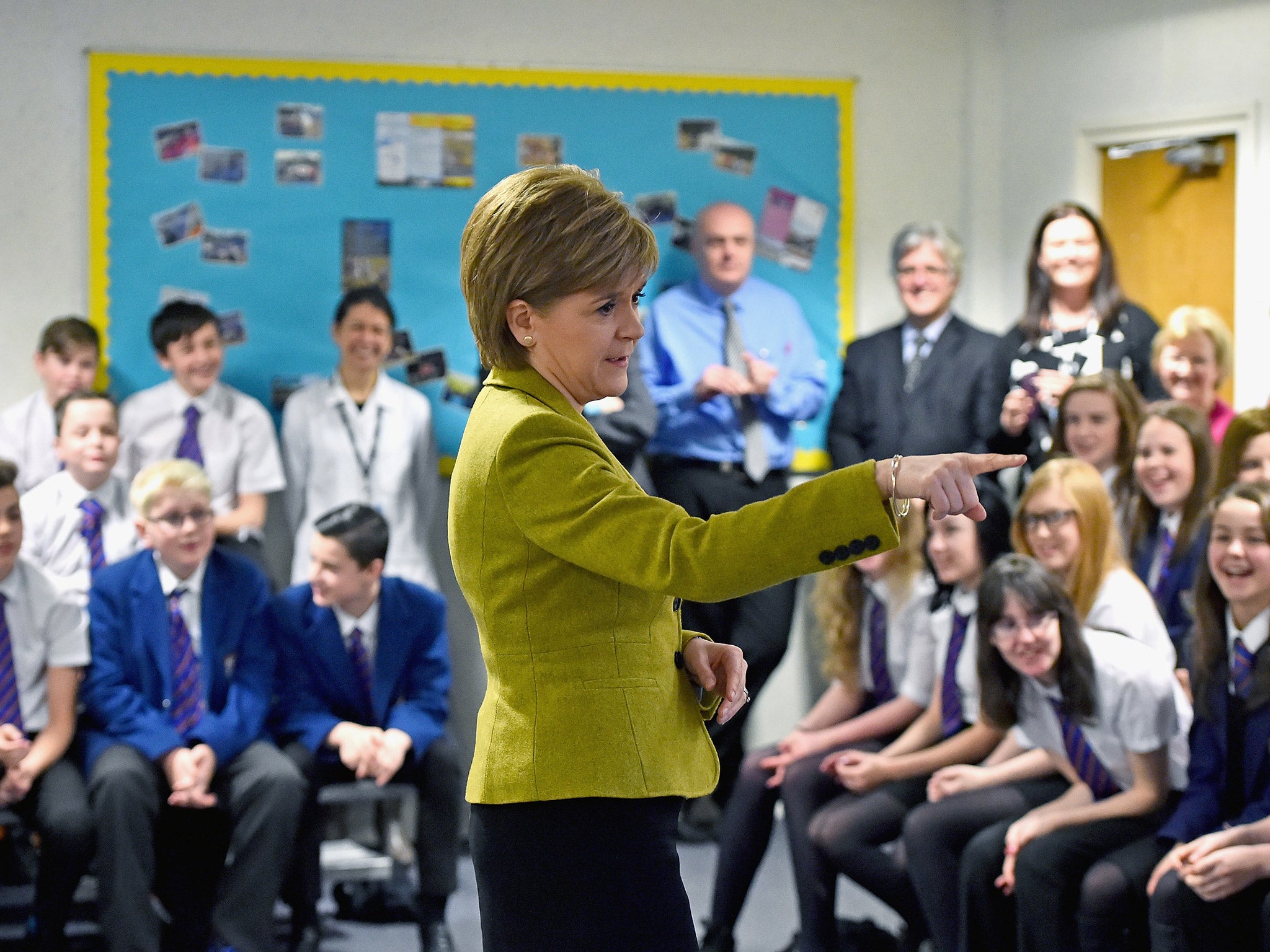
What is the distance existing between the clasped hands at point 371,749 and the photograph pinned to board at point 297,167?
1847mm

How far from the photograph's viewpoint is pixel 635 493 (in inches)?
50.7

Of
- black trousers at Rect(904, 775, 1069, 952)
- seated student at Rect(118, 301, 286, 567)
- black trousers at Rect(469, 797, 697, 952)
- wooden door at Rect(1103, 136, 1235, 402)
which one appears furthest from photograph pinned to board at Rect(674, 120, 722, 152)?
black trousers at Rect(469, 797, 697, 952)

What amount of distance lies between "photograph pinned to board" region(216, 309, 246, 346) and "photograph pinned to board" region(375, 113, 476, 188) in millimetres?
602

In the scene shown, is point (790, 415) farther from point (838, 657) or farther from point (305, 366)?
point (305, 366)

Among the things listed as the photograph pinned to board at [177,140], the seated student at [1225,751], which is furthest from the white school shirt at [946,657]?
the photograph pinned to board at [177,140]

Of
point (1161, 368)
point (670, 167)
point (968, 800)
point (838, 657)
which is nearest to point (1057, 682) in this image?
point (968, 800)

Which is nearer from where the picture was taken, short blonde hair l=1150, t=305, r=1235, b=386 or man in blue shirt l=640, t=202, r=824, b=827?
short blonde hair l=1150, t=305, r=1235, b=386

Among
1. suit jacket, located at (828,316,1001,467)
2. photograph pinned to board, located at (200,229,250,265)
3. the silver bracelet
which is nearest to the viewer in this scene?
the silver bracelet

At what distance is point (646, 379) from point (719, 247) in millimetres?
473

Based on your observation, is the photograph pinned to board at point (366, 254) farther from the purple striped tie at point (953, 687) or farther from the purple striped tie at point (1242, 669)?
the purple striped tie at point (1242, 669)

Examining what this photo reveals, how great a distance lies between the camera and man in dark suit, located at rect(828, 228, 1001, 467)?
4375 millimetres

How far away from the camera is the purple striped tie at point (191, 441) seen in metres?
4.29

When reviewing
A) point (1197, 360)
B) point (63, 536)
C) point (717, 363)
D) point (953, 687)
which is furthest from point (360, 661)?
point (1197, 360)

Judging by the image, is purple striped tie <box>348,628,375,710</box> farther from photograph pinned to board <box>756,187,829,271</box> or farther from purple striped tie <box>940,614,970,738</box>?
photograph pinned to board <box>756,187,829,271</box>
